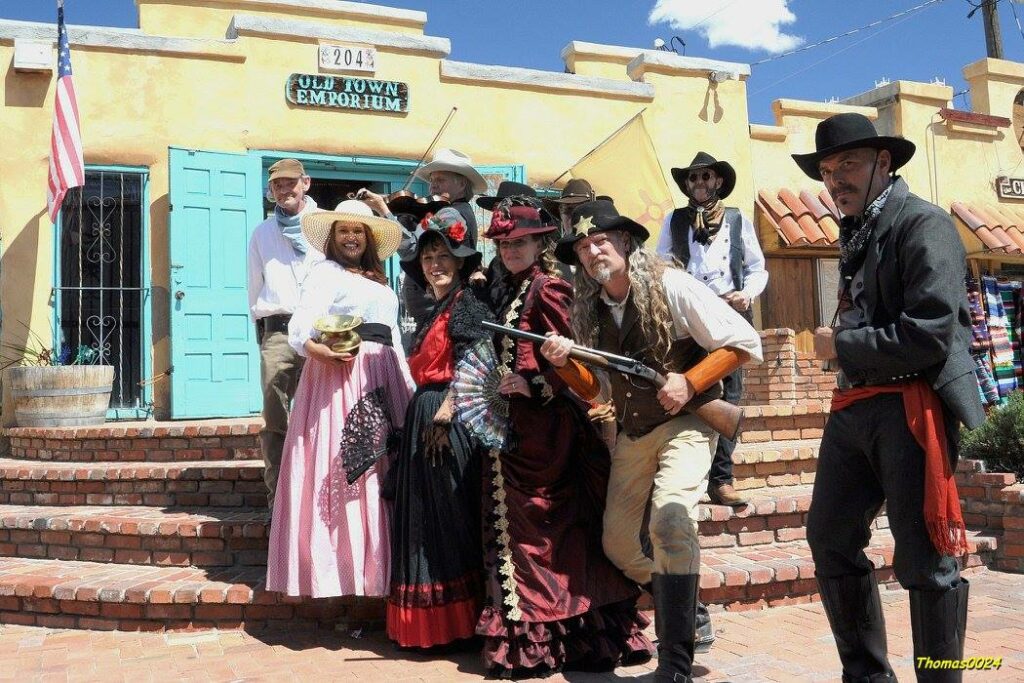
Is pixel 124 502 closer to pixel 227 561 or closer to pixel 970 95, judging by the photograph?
pixel 227 561

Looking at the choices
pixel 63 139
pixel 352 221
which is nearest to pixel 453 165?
pixel 352 221

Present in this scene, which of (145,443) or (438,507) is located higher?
(145,443)

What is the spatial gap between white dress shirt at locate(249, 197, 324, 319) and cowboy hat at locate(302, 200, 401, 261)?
20.1 inches

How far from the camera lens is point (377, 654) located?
407 cm

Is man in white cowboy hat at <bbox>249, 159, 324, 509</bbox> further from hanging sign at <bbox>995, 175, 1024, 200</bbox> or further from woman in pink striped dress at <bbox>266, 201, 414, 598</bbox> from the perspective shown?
hanging sign at <bbox>995, 175, 1024, 200</bbox>

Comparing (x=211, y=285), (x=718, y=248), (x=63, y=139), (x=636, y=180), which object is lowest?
(x=718, y=248)

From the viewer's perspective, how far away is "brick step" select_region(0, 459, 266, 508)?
18.8ft

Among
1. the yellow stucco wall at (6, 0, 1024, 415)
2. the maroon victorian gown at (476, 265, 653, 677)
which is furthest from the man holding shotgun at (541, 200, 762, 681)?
the yellow stucco wall at (6, 0, 1024, 415)

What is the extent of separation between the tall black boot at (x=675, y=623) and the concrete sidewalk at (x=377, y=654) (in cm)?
35

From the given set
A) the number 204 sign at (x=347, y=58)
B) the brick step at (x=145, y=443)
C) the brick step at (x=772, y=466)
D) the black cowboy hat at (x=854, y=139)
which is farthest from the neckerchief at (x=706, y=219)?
the number 204 sign at (x=347, y=58)

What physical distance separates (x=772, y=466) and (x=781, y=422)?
2.27ft

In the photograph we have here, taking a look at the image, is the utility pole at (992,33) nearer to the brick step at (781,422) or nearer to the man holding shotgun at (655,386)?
the brick step at (781,422)

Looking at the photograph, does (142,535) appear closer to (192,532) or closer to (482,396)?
(192,532)

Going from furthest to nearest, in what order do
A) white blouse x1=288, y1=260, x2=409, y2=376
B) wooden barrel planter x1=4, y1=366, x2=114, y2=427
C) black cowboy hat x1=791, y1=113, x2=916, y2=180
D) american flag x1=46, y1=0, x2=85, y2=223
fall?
american flag x1=46, y1=0, x2=85, y2=223, wooden barrel planter x1=4, y1=366, x2=114, y2=427, white blouse x1=288, y1=260, x2=409, y2=376, black cowboy hat x1=791, y1=113, x2=916, y2=180
